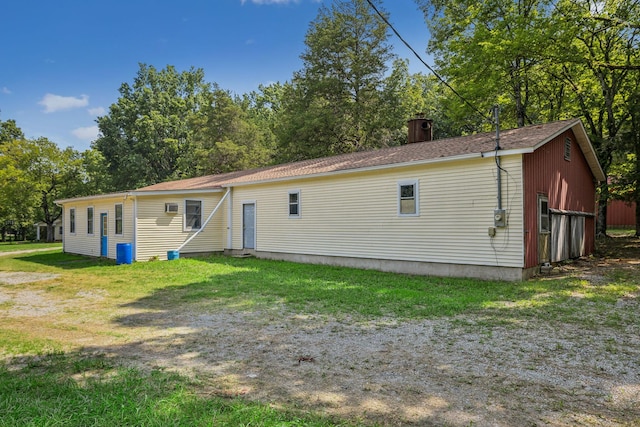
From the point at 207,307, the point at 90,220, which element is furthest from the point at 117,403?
the point at 90,220

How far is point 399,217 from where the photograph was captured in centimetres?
1092

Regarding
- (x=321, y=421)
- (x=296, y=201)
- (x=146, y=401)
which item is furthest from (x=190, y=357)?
(x=296, y=201)

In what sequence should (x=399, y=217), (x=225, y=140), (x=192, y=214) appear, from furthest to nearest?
(x=225, y=140) < (x=192, y=214) < (x=399, y=217)

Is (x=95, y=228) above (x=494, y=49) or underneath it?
underneath

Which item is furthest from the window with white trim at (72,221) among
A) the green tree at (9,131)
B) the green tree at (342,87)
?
the green tree at (9,131)

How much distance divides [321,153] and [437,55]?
916 centimetres

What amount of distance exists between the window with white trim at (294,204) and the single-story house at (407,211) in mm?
49

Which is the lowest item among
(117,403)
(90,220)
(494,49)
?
(117,403)

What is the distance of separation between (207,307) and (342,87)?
22.4 meters

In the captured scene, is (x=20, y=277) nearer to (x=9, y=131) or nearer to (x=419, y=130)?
(x=419, y=130)

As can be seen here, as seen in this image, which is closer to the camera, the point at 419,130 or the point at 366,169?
the point at 366,169

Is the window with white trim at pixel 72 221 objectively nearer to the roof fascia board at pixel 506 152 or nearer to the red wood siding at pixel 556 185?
the roof fascia board at pixel 506 152

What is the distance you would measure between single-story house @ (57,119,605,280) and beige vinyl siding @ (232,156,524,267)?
28mm

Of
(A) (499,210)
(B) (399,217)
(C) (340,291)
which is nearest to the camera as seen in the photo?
(C) (340,291)
